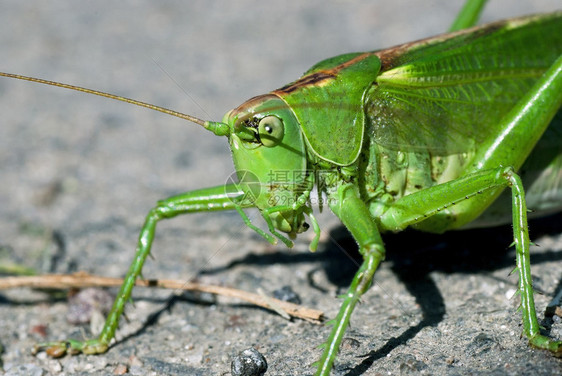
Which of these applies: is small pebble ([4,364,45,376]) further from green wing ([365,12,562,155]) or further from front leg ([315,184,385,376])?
green wing ([365,12,562,155])

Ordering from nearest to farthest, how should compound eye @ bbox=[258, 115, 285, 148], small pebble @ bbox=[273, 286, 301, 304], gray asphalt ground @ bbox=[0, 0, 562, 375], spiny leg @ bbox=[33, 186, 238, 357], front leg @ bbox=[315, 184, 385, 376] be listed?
front leg @ bbox=[315, 184, 385, 376] → compound eye @ bbox=[258, 115, 285, 148] → gray asphalt ground @ bbox=[0, 0, 562, 375] → spiny leg @ bbox=[33, 186, 238, 357] → small pebble @ bbox=[273, 286, 301, 304]

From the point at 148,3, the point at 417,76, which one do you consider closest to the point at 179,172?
the point at 417,76

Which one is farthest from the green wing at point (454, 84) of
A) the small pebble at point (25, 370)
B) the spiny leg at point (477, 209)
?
the small pebble at point (25, 370)

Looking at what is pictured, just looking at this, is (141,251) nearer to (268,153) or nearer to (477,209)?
(268,153)

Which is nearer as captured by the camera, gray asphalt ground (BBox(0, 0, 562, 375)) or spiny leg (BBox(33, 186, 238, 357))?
gray asphalt ground (BBox(0, 0, 562, 375))

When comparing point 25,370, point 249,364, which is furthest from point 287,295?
point 25,370

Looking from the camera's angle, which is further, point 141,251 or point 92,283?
point 92,283

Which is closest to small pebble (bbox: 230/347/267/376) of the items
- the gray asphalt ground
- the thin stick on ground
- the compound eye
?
the gray asphalt ground
